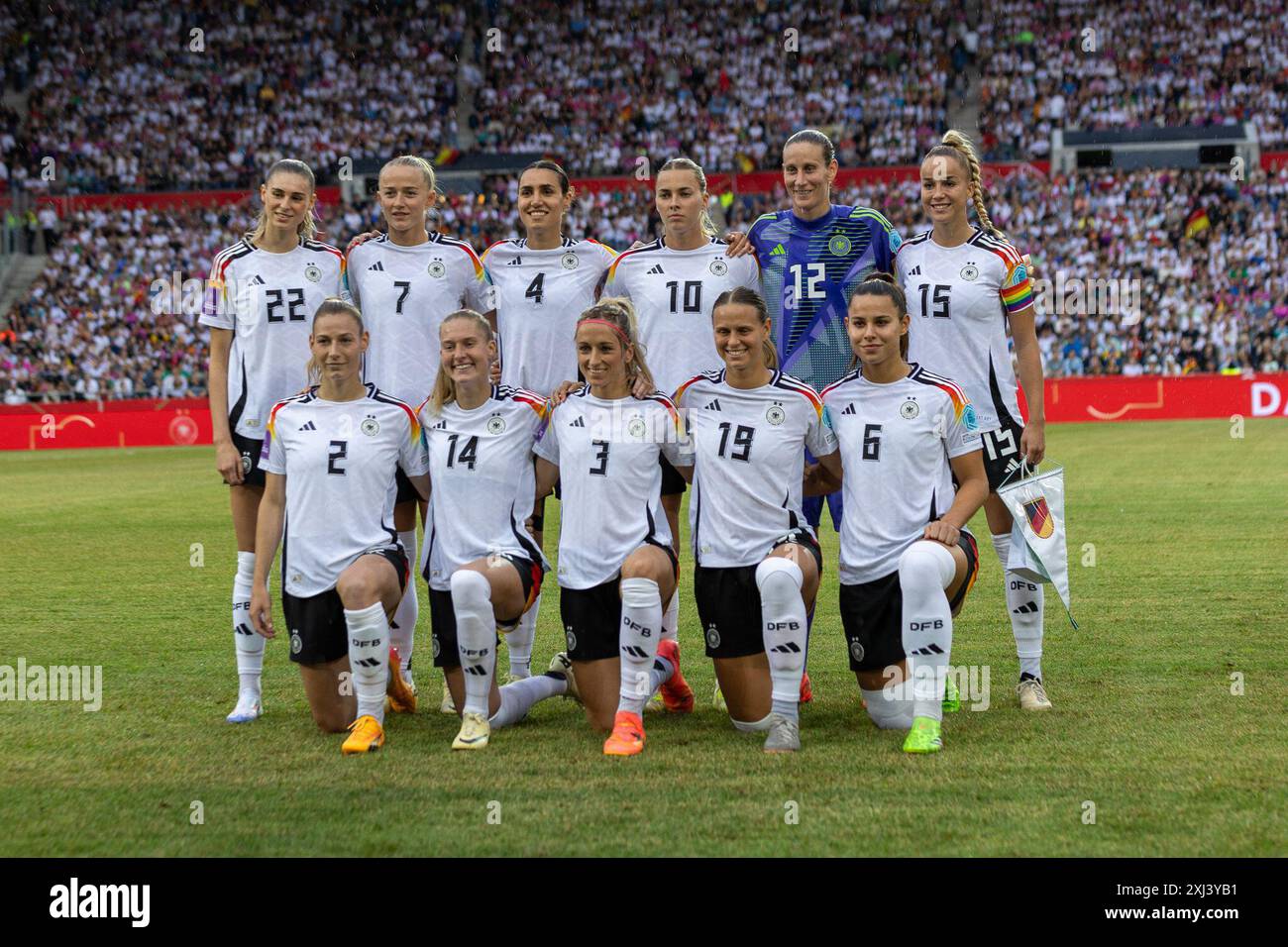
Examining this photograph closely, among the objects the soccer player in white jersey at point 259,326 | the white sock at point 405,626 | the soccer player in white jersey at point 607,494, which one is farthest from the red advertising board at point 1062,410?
the soccer player in white jersey at point 607,494

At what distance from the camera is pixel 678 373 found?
250 inches

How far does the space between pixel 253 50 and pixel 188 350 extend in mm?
11046

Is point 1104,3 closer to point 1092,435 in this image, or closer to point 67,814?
point 1092,435

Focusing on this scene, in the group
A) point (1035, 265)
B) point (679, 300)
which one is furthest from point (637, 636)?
point (1035, 265)

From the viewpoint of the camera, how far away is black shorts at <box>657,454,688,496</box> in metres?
6.14

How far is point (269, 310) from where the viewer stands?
248 inches

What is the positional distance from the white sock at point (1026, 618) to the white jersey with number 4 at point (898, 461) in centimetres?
75

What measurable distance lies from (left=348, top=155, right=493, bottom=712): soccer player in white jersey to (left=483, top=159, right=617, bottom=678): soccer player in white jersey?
193mm

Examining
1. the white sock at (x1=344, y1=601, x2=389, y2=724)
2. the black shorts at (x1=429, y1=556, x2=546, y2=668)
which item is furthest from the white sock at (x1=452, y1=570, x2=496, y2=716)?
the white sock at (x1=344, y1=601, x2=389, y2=724)

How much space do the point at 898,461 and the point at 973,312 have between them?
90 cm

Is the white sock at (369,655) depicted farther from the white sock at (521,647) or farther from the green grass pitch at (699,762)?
the white sock at (521,647)

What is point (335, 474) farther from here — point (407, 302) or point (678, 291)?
point (678, 291)

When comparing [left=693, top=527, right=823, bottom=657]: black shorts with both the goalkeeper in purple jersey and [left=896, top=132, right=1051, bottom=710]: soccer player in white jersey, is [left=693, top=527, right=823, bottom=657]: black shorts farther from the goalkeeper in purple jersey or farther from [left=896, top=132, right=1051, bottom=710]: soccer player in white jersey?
[left=896, top=132, right=1051, bottom=710]: soccer player in white jersey

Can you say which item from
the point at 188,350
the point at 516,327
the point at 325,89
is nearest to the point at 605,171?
the point at 325,89
